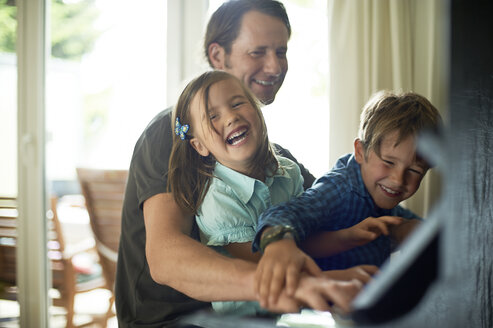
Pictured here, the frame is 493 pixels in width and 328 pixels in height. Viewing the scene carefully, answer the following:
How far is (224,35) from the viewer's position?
0.56 m

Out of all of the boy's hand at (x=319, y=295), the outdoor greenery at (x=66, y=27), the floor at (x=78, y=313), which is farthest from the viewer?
the floor at (x=78, y=313)

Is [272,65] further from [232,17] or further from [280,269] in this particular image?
[280,269]

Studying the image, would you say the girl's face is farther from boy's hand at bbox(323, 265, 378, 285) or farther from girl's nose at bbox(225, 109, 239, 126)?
boy's hand at bbox(323, 265, 378, 285)

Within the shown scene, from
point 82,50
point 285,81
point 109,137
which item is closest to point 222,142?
point 285,81

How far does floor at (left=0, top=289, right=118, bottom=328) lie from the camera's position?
43.3 inches

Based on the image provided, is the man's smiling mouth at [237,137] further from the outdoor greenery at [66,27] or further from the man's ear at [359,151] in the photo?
the outdoor greenery at [66,27]

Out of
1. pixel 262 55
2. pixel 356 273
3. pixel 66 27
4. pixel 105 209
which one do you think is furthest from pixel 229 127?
pixel 66 27

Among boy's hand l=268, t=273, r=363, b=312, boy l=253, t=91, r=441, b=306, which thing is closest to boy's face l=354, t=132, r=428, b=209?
boy l=253, t=91, r=441, b=306

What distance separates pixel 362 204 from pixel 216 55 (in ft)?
0.92

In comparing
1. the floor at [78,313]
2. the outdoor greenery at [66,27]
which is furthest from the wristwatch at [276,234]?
the floor at [78,313]

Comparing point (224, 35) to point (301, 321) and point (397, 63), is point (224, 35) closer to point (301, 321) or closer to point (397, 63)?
point (397, 63)

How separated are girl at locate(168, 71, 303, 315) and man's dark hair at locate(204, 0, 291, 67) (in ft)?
0.21

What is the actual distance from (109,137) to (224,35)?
357mm

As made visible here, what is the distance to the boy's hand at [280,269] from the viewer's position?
38 centimetres
